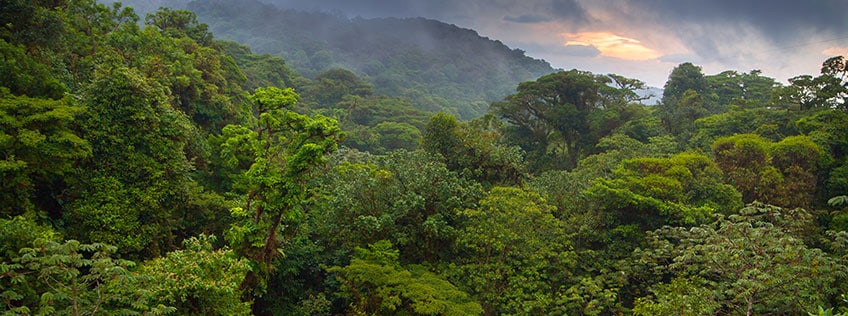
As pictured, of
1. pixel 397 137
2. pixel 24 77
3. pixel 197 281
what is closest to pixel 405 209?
pixel 197 281

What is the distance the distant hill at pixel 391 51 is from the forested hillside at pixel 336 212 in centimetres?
6041

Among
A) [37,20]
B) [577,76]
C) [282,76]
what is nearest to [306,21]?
[282,76]

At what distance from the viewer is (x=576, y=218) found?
12.5 meters

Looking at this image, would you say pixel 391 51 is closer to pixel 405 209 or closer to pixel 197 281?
pixel 405 209

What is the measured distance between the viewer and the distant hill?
95.2 metres

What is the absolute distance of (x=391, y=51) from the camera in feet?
401

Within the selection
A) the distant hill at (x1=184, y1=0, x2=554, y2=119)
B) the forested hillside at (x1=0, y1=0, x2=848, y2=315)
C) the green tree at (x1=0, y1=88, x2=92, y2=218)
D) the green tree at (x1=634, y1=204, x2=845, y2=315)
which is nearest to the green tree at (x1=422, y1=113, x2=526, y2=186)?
the forested hillside at (x1=0, y1=0, x2=848, y2=315)

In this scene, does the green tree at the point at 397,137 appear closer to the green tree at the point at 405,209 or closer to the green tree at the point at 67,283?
the green tree at the point at 405,209

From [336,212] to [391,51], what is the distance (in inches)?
4526

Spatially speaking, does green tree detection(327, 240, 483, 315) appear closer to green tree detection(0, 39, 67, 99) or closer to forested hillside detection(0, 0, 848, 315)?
forested hillside detection(0, 0, 848, 315)

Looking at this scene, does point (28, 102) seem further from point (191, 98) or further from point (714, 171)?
point (714, 171)

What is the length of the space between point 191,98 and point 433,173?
33.6 feet

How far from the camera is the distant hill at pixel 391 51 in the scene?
312 feet

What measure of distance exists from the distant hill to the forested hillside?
60.4m
